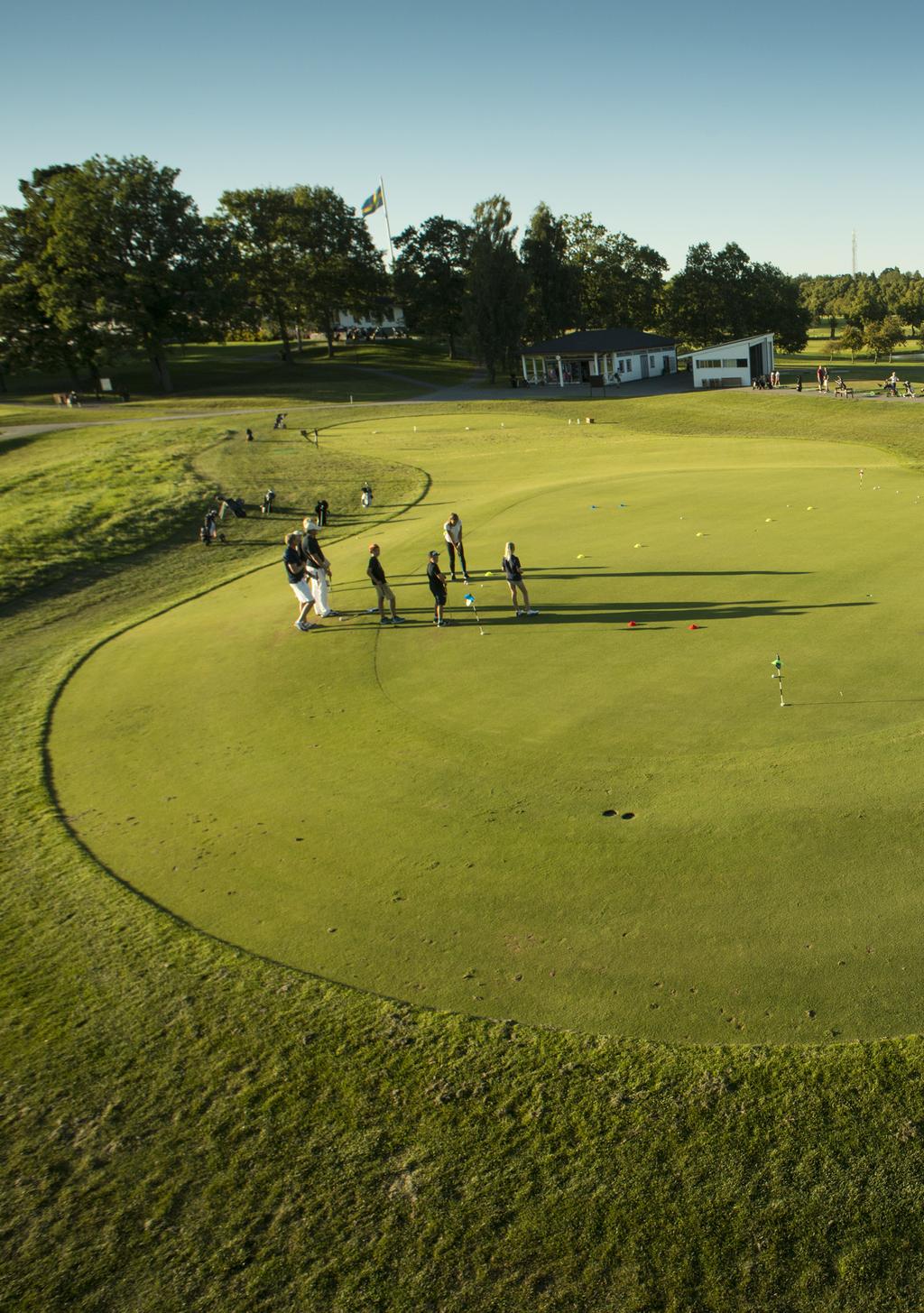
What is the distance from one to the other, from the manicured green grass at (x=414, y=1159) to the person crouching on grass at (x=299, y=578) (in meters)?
11.0

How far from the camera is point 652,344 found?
265 feet

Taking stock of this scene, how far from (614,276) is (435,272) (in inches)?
864

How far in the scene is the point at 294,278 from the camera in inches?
3782

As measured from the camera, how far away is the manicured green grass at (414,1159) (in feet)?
19.3

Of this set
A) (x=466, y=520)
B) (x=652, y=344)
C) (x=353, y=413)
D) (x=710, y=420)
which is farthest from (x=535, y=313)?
(x=466, y=520)

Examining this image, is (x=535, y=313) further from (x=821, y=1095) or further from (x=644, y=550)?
(x=821, y=1095)

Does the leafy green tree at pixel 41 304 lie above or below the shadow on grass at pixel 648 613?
above

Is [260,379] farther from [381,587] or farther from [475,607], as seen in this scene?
[381,587]

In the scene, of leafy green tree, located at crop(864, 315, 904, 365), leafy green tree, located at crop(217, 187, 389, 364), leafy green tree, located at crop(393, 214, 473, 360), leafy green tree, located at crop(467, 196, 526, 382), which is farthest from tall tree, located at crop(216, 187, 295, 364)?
leafy green tree, located at crop(864, 315, 904, 365)

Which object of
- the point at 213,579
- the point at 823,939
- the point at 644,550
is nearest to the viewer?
the point at 823,939

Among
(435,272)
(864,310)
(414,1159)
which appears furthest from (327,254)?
(414,1159)

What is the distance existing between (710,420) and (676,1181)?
51328 millimetres

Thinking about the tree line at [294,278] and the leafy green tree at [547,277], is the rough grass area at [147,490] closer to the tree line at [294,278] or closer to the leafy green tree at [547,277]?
the tree line at [294,278]

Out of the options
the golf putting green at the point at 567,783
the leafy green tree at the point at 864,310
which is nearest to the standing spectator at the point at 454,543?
the golf putting green at the point at 567,783
